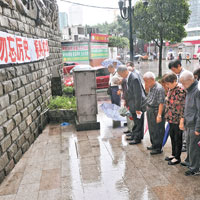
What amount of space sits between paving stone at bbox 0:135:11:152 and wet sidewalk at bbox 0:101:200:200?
1.90 feet

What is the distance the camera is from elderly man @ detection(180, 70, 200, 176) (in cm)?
362

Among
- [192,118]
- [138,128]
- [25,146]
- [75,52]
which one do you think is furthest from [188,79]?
[75,52]

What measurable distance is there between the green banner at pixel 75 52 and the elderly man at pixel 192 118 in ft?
70.8

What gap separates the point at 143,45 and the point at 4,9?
6570 cm

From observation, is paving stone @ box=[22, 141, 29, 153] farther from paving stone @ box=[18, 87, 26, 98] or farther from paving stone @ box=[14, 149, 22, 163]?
paving stone @ box=[18, 87, 26, 98]

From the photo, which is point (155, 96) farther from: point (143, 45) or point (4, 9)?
point (143, 45)

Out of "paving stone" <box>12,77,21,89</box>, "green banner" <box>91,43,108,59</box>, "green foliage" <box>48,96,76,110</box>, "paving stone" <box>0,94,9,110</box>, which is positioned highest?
"green banner" <box>91,43,108,59</box>

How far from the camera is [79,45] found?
954 inches

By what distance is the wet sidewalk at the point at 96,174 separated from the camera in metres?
3.60

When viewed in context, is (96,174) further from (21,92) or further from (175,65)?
(175,65)

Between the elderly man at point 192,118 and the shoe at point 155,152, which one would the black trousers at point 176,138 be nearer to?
the elderly man at point 192,118

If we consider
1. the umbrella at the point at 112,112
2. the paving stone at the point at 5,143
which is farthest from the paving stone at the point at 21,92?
the umbrella at the point at 112,112

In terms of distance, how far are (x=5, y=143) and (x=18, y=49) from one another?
2.20 m

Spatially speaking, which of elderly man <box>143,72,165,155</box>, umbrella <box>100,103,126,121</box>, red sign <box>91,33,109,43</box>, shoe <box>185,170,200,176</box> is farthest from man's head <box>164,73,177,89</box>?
red sign <box>91,33,109,43</box>
